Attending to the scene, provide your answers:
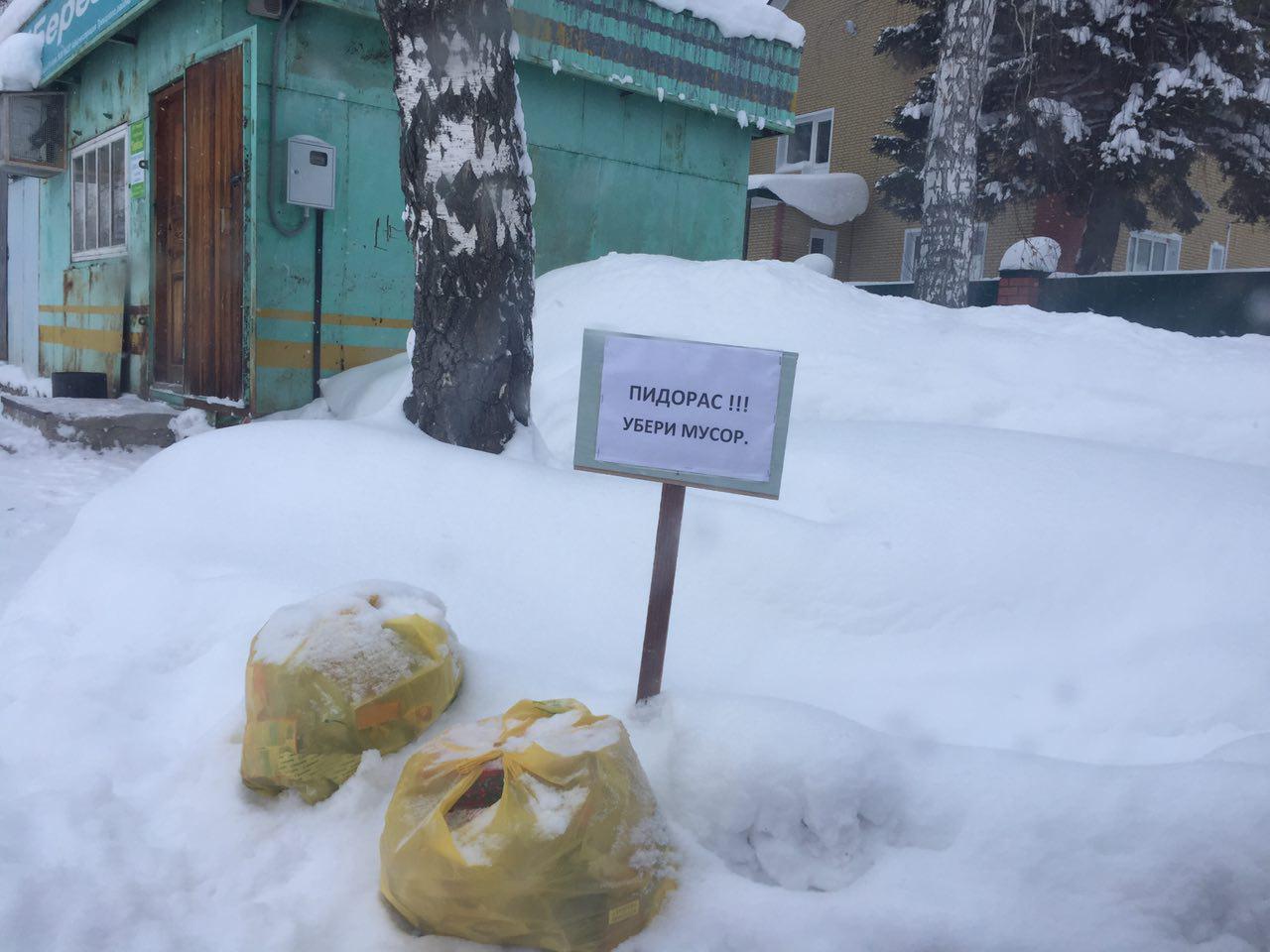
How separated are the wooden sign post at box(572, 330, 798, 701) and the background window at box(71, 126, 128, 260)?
283 inches

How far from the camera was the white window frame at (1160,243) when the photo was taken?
60.5 feet

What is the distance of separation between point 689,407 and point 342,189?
5.03 metres

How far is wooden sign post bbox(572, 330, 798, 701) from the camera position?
2.20m

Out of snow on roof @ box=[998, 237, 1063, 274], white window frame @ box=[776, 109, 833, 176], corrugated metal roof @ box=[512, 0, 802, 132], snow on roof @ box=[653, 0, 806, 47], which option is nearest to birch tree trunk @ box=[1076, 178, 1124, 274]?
snow on roof @ box=[998, 237, 1063, 274]

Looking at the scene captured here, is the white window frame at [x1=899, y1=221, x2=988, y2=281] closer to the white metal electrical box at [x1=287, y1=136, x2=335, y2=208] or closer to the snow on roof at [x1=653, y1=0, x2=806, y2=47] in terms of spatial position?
the snow on roof at [x1=653, y1=0, x2=806, y2=47]

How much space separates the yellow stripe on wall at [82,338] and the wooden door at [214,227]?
187cm

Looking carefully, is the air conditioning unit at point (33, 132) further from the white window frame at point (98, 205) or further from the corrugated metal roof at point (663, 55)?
the corrugated metal roof at point (663, 55)

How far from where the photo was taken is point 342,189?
640cm

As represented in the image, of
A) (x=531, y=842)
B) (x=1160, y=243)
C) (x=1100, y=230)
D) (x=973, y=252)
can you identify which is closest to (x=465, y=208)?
(x=531, y=842)

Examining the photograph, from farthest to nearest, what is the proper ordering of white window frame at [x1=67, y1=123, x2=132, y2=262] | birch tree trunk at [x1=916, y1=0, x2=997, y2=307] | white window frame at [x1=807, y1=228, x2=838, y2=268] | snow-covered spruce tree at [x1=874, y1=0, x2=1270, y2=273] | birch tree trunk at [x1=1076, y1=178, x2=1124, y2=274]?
white window frame at [x1=807, y1=228, x2=838, y2=268] → birch tree trunk at [x1=1076, y1=178, x2=1124, y2=274] → snow-covered spruce tree at [x1=874, y1=0, x2=1270, y2=273] → birch tree trunk at [x1=916, y1=0, x2=997, y2=307] → white window frame at [x1=67, y1=123, x2=132, y2=262]

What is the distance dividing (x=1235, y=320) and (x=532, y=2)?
7.58m

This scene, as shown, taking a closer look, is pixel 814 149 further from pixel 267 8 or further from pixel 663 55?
pixel 267 8

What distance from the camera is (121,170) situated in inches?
312

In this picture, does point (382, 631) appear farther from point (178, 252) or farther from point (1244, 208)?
point (1244, 208)
